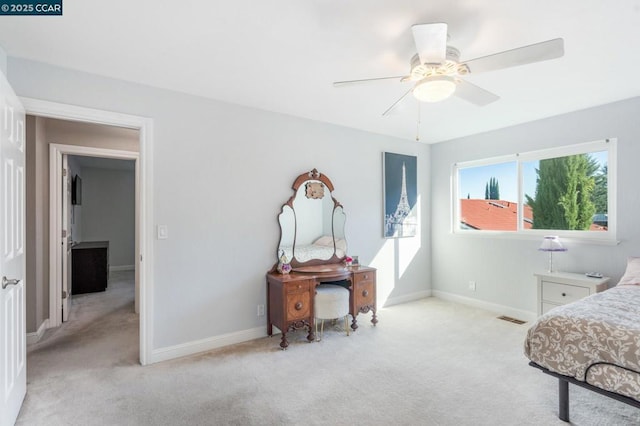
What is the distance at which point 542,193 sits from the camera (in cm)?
382

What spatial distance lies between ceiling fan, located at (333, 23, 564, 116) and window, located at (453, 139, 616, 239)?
2.10 meters

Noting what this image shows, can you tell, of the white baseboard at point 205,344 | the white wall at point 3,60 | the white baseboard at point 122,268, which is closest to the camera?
the white wall at point 3,60

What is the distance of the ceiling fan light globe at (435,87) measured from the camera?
1.92 metres

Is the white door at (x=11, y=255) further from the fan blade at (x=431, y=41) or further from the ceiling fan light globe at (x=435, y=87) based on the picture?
the ceiling fan light globe at (x=435, y=87)

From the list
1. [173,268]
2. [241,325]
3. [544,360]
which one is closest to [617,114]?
[544,360]

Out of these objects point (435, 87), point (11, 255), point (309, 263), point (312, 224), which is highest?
point (435, 87)

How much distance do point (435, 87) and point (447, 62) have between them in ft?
0.48

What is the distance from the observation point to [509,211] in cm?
414

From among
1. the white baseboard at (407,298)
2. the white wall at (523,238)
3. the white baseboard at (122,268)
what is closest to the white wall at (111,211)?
the white baseboard at (122,268)

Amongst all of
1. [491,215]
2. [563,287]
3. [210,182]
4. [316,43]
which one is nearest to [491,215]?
[491,215]

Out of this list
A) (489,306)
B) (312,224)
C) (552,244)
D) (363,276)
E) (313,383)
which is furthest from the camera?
(489,306)

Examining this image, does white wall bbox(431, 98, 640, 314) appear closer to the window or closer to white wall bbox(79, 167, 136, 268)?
the window

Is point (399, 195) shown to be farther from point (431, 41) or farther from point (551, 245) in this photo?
point (431, 41)

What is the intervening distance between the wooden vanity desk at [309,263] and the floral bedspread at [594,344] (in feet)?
5.76
